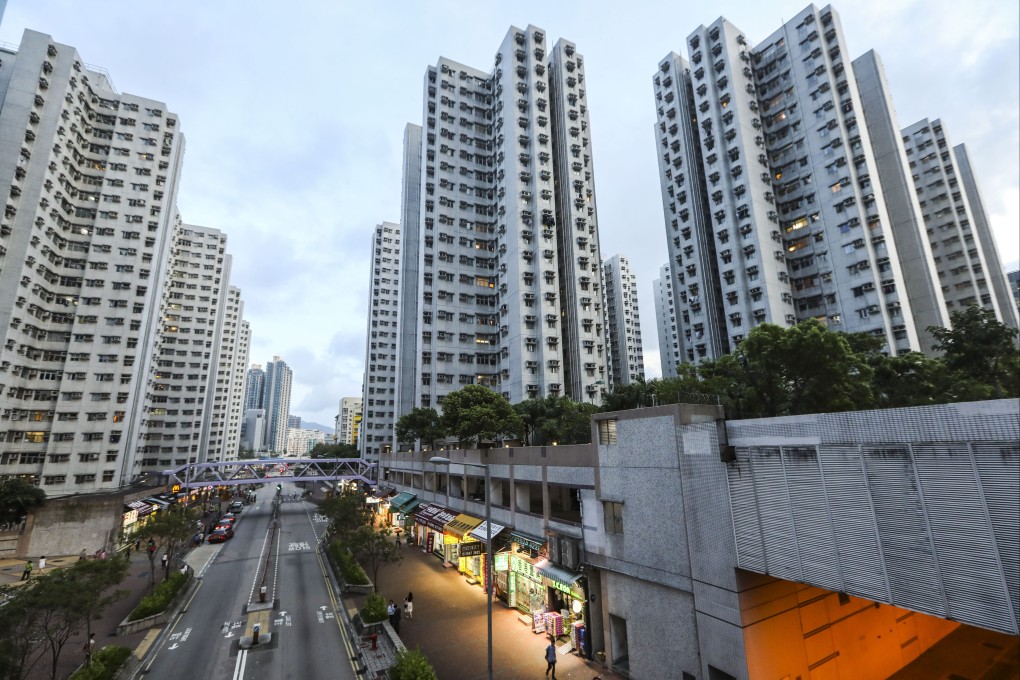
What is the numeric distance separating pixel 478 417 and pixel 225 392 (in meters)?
129

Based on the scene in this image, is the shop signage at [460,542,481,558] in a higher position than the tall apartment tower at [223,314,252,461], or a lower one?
lower

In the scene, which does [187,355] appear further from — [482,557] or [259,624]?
[482,557]

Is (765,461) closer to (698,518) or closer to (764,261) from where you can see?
(698,518)

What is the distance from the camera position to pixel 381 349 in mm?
116000

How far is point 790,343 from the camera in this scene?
92.9ft

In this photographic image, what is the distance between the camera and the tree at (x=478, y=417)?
1665 inches

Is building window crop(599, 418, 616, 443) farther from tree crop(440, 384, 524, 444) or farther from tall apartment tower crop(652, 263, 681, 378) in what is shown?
tall apartment tower crop(652, 263, 681, 378)

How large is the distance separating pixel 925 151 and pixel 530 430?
315 feet

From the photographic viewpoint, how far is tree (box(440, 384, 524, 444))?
4228 cm

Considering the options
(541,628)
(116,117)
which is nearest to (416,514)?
(541,628)

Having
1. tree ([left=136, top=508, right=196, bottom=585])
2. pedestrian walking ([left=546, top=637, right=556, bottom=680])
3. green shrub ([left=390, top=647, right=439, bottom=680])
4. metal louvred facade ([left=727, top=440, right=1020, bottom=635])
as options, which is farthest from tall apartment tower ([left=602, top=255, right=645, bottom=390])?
green shrub ([left=390, top=647, right=439, bottom=680])

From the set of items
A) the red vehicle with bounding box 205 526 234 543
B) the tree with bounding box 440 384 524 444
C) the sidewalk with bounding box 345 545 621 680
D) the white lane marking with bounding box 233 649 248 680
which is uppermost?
the tree with bounding box 440 384 524 444

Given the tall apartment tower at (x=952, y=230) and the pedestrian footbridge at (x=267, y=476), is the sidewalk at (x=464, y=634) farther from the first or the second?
the tall apartment tower at (x=952, y=230)

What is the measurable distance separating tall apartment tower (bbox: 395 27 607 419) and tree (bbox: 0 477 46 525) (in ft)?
140
